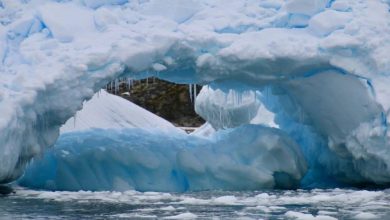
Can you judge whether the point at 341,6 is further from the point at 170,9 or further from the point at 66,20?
the point at 66,20

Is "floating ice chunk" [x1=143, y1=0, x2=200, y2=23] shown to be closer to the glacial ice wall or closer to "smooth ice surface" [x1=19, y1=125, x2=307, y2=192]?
the glacial ice wall

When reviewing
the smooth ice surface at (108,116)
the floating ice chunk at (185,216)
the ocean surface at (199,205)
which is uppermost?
the smooth ice surface at (108,116)

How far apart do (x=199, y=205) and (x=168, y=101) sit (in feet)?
69.1

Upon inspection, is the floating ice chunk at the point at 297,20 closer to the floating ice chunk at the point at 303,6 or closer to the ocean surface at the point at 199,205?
the floating ice chunk at the point at 303,6

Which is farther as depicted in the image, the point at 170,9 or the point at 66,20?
the point at 170,9

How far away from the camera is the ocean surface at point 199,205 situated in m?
6.67

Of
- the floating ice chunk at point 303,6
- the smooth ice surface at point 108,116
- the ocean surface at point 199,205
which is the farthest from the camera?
the smooth ice surface at point 108,116

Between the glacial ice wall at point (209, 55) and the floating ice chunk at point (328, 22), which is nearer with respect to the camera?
the glacial ice wall at point (209, 55)

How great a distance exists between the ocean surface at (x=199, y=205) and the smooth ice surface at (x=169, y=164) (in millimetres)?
577

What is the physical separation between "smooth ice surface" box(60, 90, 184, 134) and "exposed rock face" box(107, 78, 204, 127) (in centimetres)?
1431

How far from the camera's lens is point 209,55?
8.96m

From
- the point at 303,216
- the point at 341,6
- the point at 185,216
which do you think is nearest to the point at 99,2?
the point at 341,6

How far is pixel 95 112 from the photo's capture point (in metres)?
12.6

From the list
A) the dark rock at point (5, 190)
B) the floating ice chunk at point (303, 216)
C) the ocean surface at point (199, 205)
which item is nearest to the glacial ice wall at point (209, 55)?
the dark rock at point (5, 190)
